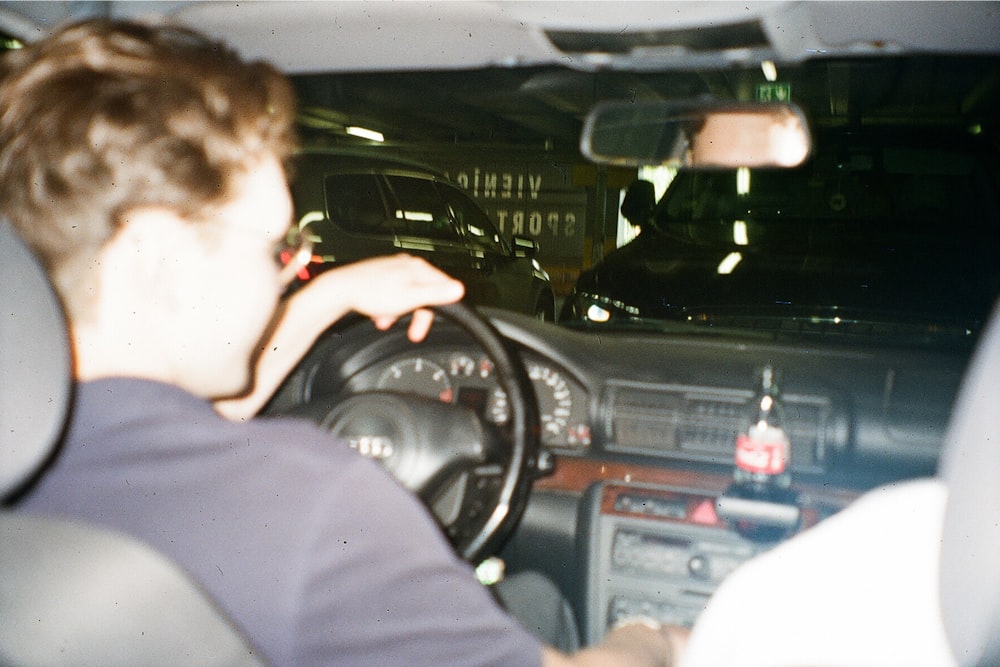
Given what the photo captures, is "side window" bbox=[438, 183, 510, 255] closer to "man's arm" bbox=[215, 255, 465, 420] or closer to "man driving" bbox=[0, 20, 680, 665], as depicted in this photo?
"man's arm" bbox=[215, 255, 465, 420]

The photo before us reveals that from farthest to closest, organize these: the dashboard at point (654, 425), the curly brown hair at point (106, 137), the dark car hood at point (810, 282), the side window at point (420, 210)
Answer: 1. the side window at point (420, 210)
2. the dark car hood at point (810, 282)
3. the dashboard at point (654, 425)
4. the curly brown hair at point (106, 137)

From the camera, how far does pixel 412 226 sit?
482cm

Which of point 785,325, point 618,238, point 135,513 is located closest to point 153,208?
point 135,513

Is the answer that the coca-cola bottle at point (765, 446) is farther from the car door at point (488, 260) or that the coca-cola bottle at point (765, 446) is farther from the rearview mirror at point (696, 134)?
the car door at point (488, 260)

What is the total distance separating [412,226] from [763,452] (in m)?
3.13

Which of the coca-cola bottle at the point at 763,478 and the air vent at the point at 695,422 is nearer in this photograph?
the coca-cola bottle at the point at 763,478

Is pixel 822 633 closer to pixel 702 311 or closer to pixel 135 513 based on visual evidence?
pixel 135 513

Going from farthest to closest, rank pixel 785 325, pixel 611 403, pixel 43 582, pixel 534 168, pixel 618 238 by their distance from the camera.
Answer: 1. pixel 534 168
2. pixel 618 238
3. pixel 785 325
4. pixel 611 403
5. pixel 43 582

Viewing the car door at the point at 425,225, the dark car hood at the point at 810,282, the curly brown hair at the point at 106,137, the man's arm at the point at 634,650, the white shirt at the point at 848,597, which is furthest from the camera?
the car door at the point at 425,225

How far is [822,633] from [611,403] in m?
0.94

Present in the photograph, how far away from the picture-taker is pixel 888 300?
9.92ft

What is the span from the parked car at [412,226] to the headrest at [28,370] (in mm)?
2123

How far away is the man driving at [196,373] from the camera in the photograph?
104 cm

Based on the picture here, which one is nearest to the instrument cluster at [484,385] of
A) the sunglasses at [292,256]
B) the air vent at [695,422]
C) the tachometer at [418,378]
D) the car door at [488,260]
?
the tachometer at [418,378]
